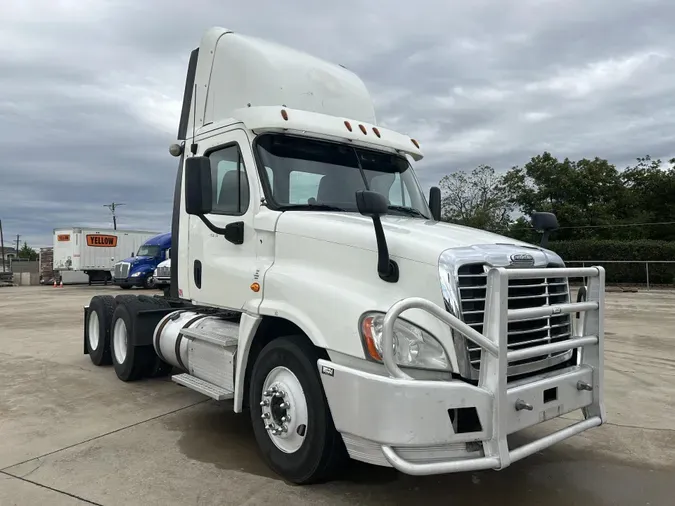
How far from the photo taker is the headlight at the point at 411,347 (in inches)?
128

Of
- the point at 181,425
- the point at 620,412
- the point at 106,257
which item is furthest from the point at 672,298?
the point at 106,257

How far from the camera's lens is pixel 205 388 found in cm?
484

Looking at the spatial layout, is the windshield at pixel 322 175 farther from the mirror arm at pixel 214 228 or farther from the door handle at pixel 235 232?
the mirror arm at pixel 214 228

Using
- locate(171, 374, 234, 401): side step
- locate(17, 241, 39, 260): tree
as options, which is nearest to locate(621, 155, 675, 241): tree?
locate(171, 374, 234, 401): side step

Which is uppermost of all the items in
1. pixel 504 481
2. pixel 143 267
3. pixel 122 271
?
pixel 143 267

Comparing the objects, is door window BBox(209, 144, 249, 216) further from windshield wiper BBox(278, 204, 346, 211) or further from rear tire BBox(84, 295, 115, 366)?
rear tire BBox(84, 295, 115, 366)

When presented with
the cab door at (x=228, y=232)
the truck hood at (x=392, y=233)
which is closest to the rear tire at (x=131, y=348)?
the cab door at (x=228, y=232)

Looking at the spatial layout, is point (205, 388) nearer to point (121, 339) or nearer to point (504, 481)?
point (504, 481)

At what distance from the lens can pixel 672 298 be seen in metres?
19.9

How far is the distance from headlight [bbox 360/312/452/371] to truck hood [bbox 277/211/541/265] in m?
0.44

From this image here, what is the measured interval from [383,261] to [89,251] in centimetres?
3416

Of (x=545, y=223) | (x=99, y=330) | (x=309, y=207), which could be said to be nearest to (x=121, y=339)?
(x=99, y=330)

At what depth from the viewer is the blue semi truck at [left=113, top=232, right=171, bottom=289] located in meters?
27.0

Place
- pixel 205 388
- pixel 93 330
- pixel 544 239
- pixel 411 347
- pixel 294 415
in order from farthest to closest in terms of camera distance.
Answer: pixel 93 330 → pixel 205 388 → pixel 544 239 → pixel 294 415 → pixel 411 347
